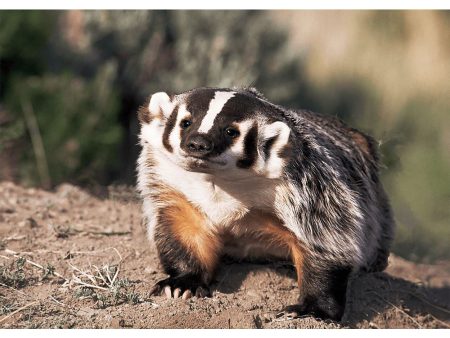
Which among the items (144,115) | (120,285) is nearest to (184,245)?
(120,285)

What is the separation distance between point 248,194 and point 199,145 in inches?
17.0

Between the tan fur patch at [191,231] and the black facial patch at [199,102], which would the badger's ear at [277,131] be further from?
the tan fur patch at [191,231]

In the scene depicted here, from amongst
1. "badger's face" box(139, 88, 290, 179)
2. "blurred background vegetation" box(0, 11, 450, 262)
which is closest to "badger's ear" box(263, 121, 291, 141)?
"badger's face" box(139, 88, 290, 179)

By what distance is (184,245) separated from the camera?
3.03m

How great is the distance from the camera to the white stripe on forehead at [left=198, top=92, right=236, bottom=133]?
250 centimetres

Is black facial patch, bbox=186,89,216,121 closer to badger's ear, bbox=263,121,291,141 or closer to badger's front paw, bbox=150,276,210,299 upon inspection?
badger's ear, bbox=263,121,291,141

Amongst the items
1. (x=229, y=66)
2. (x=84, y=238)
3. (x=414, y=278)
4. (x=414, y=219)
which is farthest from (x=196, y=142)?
(x=229, y=66)

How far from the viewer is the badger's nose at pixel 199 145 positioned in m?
2.42

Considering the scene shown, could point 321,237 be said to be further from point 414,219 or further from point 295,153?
point 414,219

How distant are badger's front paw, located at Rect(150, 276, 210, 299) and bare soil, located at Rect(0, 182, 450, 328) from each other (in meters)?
0.04

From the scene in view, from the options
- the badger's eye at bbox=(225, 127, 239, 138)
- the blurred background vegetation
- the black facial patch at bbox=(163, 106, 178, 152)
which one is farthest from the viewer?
the blurred background vegetation

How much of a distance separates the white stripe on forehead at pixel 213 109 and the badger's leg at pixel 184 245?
49cm

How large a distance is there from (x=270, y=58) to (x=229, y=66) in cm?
71

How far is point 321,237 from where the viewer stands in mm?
2871
